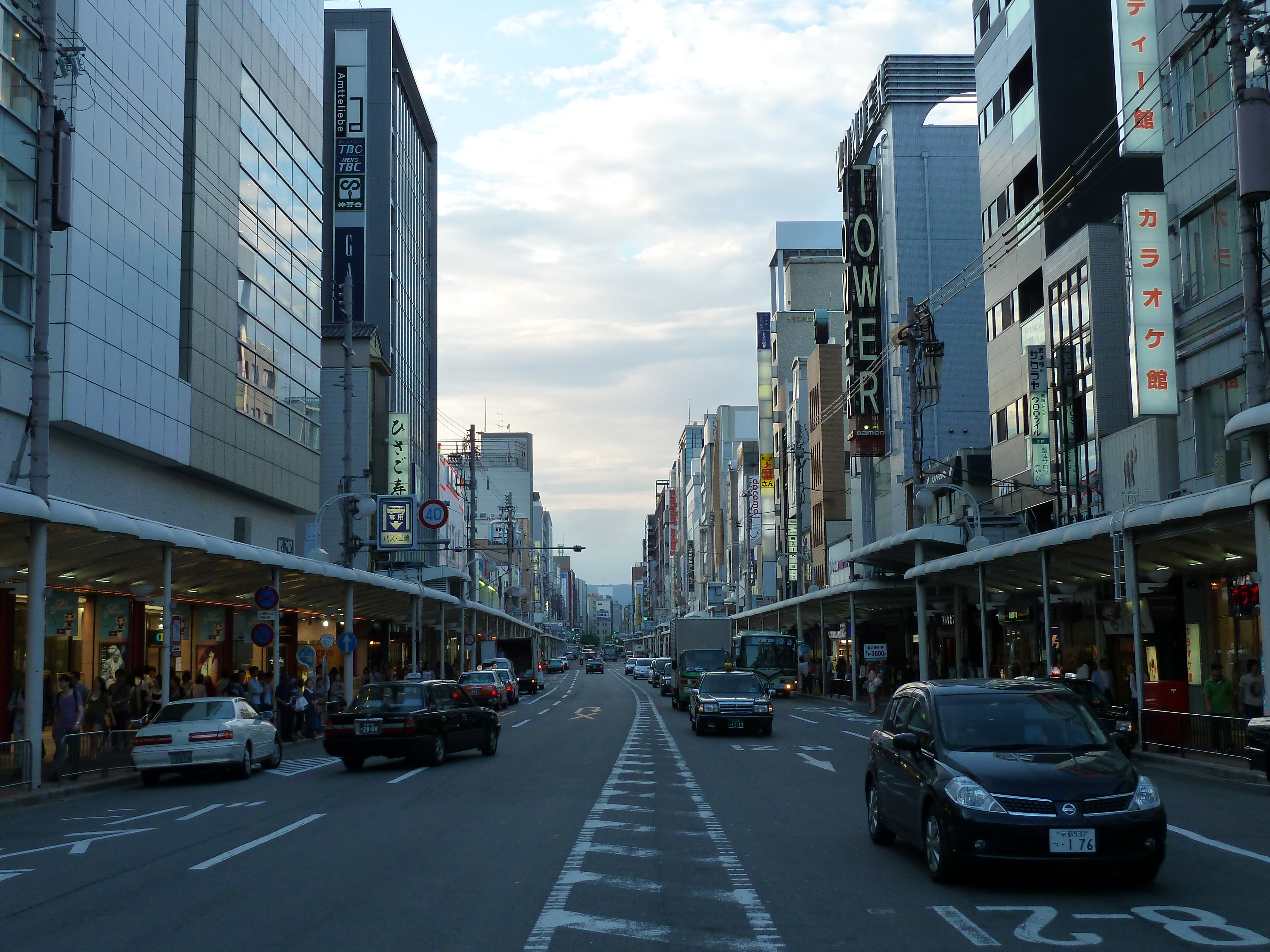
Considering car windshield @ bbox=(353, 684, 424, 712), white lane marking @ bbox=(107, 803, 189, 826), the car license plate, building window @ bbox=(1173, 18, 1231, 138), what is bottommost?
white lane marking @ bbox=(107, 803, 189, 826)

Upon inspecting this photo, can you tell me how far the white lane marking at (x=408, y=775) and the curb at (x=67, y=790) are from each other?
4638mm

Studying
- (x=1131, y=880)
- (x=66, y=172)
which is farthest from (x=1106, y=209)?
(x=1131, y=880)

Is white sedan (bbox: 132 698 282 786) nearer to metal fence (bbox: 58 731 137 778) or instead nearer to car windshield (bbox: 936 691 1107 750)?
metal fence (bbox: 58 731 137 778)

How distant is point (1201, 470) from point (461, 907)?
2609 centimetres

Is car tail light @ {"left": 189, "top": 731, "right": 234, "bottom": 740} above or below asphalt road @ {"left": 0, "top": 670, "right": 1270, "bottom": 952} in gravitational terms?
above

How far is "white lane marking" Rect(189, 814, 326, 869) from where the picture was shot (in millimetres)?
11828

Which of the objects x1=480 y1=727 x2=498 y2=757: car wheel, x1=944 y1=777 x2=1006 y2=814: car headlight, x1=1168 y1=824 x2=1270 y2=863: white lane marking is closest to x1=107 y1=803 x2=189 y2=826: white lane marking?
x1=480 y1=727 x2=498 y2=757: car wheel

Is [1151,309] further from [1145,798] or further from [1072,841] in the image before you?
[1072,841]

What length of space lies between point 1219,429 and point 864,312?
34.3m

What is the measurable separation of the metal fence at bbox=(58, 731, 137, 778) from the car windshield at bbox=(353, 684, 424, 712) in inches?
159

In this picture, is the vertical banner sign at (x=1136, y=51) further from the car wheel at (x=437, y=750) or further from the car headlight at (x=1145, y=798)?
the car headlight at (x=1145, y=798)

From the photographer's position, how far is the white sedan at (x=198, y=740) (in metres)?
21.0

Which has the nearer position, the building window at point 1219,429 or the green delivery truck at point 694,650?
the building window at point 1219,429

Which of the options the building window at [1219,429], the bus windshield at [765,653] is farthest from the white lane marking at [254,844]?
the bus windshield at [765,653]
